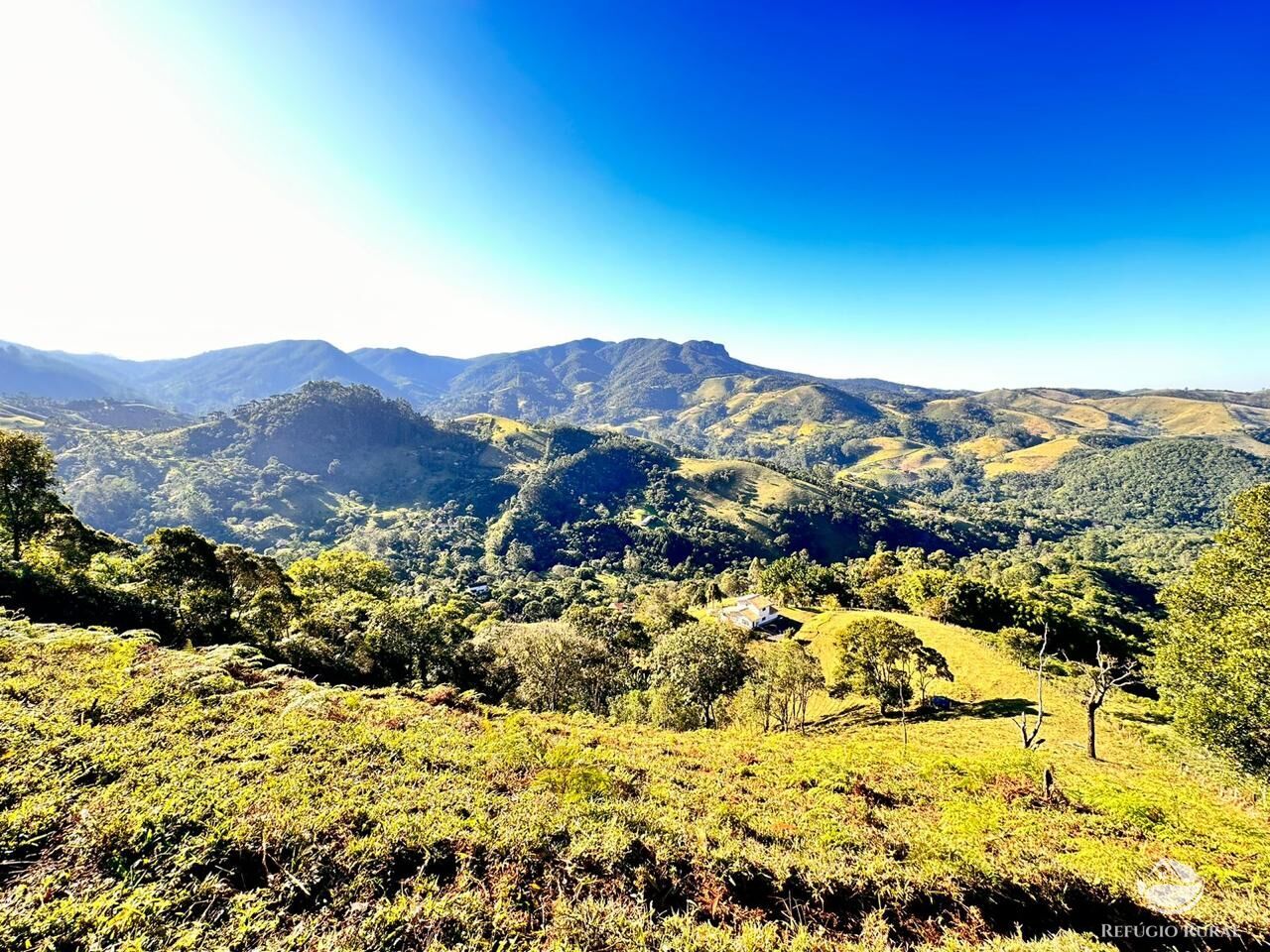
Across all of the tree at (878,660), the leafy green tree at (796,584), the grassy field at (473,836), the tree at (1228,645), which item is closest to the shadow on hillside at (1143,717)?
the tree at (878,660)

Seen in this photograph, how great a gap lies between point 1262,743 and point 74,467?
300m

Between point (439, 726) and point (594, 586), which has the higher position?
point (439, 726)

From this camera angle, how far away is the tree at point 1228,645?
15391 mm

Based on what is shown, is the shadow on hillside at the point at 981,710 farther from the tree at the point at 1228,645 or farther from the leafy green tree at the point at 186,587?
the leafy green tree at the point at 186,587

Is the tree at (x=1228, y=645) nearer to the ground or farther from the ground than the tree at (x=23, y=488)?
nearer to the ground

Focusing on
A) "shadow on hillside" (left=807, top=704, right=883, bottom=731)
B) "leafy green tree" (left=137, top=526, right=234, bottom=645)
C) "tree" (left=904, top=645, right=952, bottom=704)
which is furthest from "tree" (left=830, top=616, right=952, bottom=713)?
"leafy green tree" (left=137, top=526, right=234, bottom=645)

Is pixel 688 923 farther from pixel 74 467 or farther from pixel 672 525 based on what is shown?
pixel 74 467

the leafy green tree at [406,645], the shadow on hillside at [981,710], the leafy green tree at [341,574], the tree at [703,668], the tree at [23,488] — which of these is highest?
the tree at [23,488]

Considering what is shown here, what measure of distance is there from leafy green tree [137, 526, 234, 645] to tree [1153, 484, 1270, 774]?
1417 inches

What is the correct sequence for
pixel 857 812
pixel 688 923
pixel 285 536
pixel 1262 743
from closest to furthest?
pixel 688 923, pixel 857 812, pixel 1262 743, pixel 285 536

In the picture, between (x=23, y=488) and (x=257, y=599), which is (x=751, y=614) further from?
(x=23, y=488)

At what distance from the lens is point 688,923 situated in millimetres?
6785

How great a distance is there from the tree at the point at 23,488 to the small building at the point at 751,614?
54781 mm

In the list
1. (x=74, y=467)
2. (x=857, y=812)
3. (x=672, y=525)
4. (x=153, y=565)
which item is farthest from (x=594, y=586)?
(x=74, y=467)
